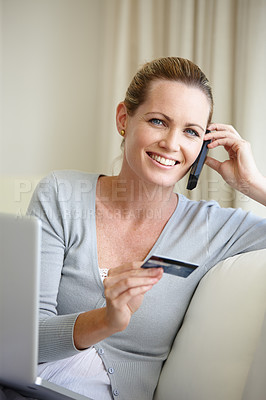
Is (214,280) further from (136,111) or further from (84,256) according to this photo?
(136,111)

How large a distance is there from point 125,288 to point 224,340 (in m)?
0.39

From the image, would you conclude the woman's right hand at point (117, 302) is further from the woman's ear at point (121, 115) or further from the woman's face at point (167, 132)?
the woman's ear at point (121, 115)

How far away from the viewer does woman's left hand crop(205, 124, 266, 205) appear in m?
1.38

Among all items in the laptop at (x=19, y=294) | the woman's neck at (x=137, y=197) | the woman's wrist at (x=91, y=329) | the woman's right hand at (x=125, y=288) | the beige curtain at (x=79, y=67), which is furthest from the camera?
the beige curtain at (x=79, y=67)

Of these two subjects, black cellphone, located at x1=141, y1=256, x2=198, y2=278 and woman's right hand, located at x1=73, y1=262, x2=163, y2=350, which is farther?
woman's right hand, located at x1=73, y1=262, x2=163, y2=350

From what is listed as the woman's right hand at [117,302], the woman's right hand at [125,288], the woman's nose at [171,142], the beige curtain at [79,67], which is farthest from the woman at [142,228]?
the beige curtain at [79,67]

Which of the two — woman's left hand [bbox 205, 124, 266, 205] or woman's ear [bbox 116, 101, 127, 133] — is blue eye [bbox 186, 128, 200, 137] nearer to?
woman's left hand [bbox 205, 124, 266, 205]

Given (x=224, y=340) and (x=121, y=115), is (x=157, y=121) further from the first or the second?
(x=224, y=340)

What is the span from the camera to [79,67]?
2383 mm

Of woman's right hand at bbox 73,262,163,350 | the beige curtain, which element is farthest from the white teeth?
the beige curtain

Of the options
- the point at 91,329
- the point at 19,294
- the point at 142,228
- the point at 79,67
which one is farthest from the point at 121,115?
the point at 79,67

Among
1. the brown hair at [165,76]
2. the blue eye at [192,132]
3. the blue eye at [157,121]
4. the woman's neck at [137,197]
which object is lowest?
the woman's neck at [137,197]

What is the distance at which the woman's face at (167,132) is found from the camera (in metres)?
1.28

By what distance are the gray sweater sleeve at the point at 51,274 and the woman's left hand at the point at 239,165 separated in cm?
48
